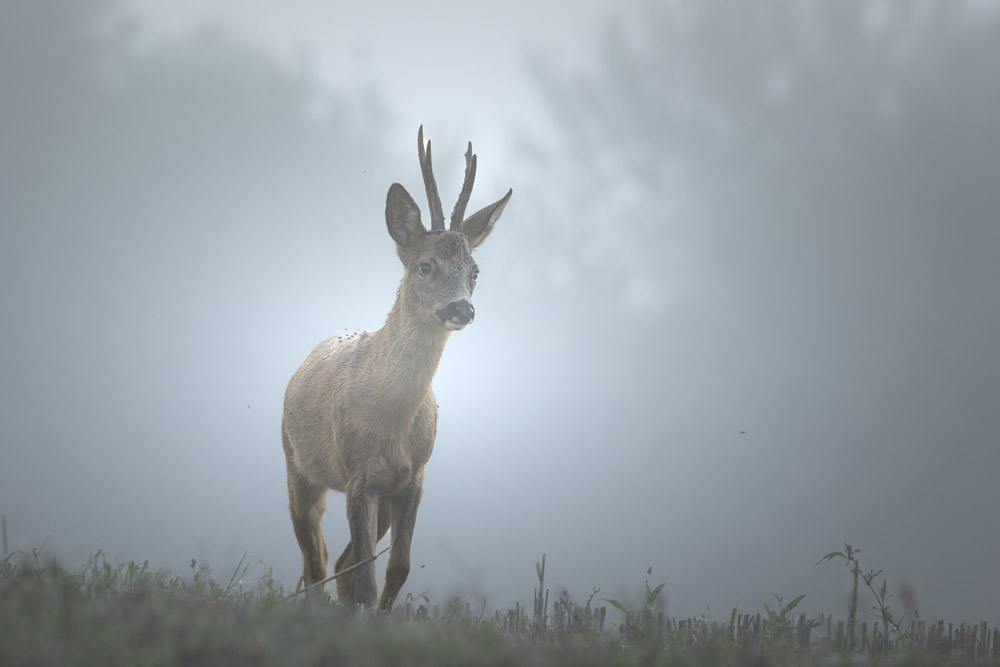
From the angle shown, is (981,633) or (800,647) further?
(981,633)

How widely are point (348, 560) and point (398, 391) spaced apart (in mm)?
2015

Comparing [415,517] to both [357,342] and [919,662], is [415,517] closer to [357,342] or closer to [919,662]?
[357,342]

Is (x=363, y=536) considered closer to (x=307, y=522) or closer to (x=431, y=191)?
(x=307, y=522)

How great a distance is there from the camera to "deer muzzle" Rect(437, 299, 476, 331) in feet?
20.4

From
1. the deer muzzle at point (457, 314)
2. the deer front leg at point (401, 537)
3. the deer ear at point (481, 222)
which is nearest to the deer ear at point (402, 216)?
the deer ear at point (481, 222)

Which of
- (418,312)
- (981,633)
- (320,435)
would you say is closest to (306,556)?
(320,435)

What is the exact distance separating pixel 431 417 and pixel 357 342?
1.17 metres

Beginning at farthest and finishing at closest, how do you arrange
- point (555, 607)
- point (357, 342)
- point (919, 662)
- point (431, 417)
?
1. point (357, 342)
2. point (431, 417)
3. point (555, 607)
4. point (919, 662)

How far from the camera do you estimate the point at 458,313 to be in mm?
6223

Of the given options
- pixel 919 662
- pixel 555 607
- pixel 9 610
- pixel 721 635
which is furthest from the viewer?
pixel 555 607

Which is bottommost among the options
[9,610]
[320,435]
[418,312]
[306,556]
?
[9,610]

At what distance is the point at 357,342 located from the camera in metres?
7.54

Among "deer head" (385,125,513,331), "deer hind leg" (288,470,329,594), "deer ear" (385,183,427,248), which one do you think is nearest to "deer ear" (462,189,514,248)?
"deer head" (385,125,513,331)

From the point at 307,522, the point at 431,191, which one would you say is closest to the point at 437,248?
the point at 431,191
